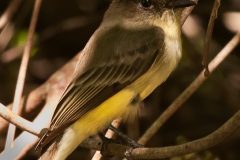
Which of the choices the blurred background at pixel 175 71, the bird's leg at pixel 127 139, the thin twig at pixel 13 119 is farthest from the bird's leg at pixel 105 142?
the blurred background at pixel 175 71

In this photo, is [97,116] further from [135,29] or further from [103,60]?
[135,29]

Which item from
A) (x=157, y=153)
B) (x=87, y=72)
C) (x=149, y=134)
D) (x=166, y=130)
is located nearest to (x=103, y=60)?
(x=87, y=72)

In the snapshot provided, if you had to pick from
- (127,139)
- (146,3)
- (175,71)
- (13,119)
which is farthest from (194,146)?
(175,71)

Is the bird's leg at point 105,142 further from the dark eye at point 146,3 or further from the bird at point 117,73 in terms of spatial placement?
the dark eye at point 146,3

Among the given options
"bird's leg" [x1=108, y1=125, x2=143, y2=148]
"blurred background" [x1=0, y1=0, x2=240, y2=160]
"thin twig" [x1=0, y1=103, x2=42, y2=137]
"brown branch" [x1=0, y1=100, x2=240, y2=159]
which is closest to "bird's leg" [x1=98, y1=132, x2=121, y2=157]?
"bird's leg" [x1=108, y1=125, x2=143, y2=148]

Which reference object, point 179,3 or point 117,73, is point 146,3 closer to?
point 179,3

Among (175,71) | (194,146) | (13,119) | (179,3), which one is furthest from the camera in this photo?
(175,71)
